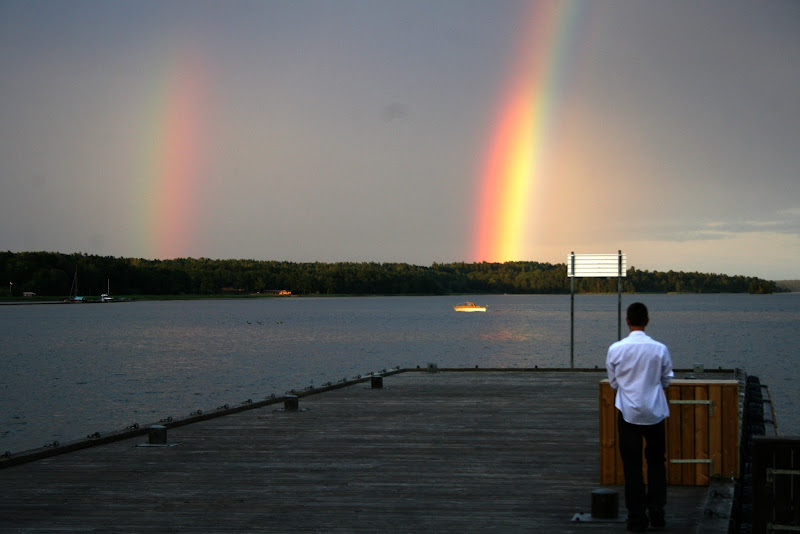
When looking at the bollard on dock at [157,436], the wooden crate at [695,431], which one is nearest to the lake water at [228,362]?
the bollard on dock at [157,436]

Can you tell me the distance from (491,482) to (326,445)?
3060 millimetres

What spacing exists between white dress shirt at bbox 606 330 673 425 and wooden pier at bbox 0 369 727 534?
3.12 feet

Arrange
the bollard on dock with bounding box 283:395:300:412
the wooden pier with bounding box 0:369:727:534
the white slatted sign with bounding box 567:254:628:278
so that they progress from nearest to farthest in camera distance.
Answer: the wooden pier with bounding box 0:369:727:534, the bollard on dock with bounding box 283:395:300:412, the white slatted sign with bounding box 567:254:628:278

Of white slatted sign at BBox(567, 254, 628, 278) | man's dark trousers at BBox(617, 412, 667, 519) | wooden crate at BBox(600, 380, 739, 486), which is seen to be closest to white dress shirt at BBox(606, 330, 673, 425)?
man's dark trousers at BBox(617, 412, 667, 519)

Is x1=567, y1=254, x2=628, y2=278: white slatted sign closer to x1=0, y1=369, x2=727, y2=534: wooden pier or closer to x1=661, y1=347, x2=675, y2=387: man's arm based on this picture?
x1=0, y1=369, x2=727, y2=534: wooden pier

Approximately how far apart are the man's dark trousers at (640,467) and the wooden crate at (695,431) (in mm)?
1130

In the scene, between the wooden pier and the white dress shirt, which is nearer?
the white dress shirt

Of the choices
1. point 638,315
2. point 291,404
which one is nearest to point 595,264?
point 291,404

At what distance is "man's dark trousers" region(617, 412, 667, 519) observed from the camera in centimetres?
700

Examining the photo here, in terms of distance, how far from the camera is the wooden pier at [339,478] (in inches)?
290

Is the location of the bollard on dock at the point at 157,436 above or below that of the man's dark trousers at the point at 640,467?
below

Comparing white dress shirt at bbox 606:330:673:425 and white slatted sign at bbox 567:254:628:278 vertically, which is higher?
white slatted sign at bbox 567:254:628:278

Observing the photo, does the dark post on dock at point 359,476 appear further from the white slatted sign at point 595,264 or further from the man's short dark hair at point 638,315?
the white slatted sign at point 595,264

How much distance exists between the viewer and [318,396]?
1762 centimetres
